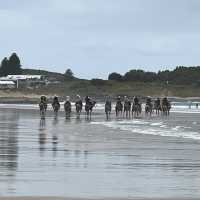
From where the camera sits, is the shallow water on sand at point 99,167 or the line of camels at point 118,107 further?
the line of camels at point 118,107

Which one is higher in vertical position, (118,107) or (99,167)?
(118,107)

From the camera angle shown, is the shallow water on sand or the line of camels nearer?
the shallow water on sand

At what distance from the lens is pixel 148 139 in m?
30.7

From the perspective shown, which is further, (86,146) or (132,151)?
(86,146)

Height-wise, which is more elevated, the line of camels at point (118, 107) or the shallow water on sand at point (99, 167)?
the line of camels at point (118, 107)

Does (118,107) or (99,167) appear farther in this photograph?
(118,107)

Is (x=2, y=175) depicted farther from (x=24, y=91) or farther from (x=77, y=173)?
(x=24, y=91)

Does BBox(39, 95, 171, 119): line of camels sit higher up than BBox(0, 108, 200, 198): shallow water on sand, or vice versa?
BBox(39, 95, 171, 119): line of camels

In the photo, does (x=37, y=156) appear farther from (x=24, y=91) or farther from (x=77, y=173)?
(x=24, y=91)

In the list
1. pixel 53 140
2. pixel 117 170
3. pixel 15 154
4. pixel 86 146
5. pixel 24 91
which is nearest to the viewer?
pixel 117 170

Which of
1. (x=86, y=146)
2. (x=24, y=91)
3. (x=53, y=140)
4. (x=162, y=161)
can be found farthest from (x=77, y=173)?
(x=24, y=91)

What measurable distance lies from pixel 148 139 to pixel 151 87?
167848 mm

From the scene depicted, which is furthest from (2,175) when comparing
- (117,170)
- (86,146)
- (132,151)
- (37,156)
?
(86,146)

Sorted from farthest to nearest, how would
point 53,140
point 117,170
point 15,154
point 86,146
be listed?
point 53,140 < point 86,146 < point 15,154 < point 117,170
